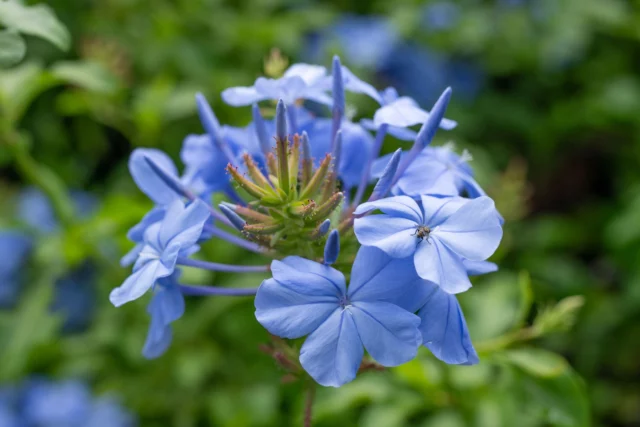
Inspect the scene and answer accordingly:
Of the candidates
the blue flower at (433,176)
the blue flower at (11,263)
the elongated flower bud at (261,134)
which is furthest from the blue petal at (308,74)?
the blue flower at (11,263)

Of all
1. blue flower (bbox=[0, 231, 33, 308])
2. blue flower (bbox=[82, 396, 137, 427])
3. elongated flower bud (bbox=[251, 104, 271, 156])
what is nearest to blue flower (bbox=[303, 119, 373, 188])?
elongated flower bud (bbox=[251, 104, 271, 156])

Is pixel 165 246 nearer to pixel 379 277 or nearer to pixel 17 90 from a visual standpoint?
pixel 379 277

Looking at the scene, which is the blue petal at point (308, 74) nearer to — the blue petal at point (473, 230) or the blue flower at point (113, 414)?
the blue petal at point (473, 230)

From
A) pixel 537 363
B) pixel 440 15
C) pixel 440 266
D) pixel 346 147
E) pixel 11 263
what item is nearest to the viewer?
pixel 440 266

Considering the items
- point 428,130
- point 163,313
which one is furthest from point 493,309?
point 163,313

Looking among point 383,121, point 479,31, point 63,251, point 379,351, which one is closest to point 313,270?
point 379,351

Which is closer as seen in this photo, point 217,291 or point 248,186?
point 248,186

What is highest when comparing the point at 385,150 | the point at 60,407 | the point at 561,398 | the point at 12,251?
A: the point at 561,398
